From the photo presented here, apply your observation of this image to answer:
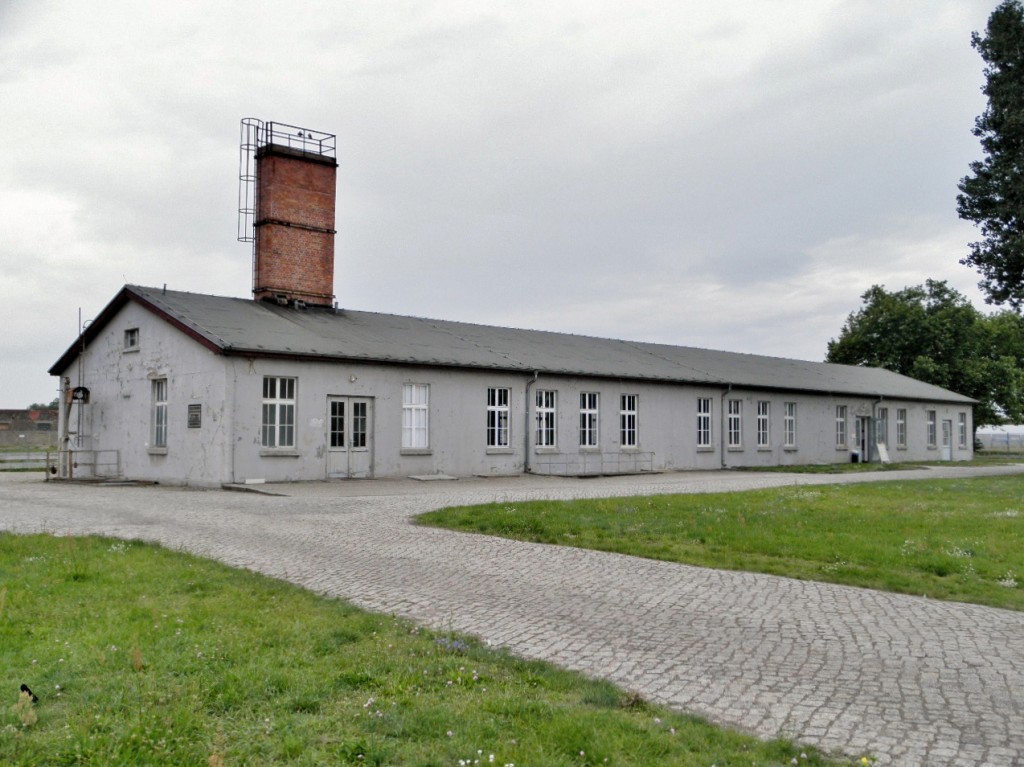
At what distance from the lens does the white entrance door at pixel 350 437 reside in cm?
2416

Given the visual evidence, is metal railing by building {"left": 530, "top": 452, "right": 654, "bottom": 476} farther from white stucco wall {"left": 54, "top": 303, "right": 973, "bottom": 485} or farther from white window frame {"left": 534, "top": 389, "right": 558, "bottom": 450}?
white window frame {"left": 534, "top": 389, "right": 558, "bottom": 450}

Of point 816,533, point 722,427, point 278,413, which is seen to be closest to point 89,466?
point 278,413

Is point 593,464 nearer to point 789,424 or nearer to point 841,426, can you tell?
point 789,424

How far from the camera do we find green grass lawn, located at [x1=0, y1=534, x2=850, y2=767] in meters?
4.28

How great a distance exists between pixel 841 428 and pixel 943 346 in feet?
73.1

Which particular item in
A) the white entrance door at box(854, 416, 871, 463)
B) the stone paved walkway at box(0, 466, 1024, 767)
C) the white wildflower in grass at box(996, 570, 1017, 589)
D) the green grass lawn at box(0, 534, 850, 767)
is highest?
the white entrance door at box(854, 416, 871, 463)

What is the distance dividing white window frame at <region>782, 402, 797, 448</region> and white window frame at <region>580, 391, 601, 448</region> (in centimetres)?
1089

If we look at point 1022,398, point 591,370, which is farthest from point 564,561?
point 1022,398

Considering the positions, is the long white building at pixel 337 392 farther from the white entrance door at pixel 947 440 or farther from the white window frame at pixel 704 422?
the white entrance door at pixel 947 440

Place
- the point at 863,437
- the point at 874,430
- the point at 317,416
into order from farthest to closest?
the point at 874,430, the point at 863,437, the point at 317,416

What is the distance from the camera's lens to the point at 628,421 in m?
31.7

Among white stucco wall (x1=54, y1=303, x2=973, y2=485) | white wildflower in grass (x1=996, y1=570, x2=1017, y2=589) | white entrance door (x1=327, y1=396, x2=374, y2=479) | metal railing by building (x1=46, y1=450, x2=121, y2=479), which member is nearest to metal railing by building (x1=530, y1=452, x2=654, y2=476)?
white stucco wall (x1=54, y1=303, x2=973, y2=485)

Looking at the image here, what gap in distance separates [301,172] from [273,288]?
4071 millimetres

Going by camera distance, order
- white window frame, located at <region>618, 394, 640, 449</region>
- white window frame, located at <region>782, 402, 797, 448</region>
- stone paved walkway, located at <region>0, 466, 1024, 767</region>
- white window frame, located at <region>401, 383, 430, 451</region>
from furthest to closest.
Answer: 1. white window frame, located at <region>782, 402, 797, 448</region>
2. white window frame, located at <region>618, 394, 640, 449</region>
3. white window frame, located at <region>401, 383, 430, 451</region>
4. stone paved walkway, located at <region>0, 466, 1024, 767</region>
